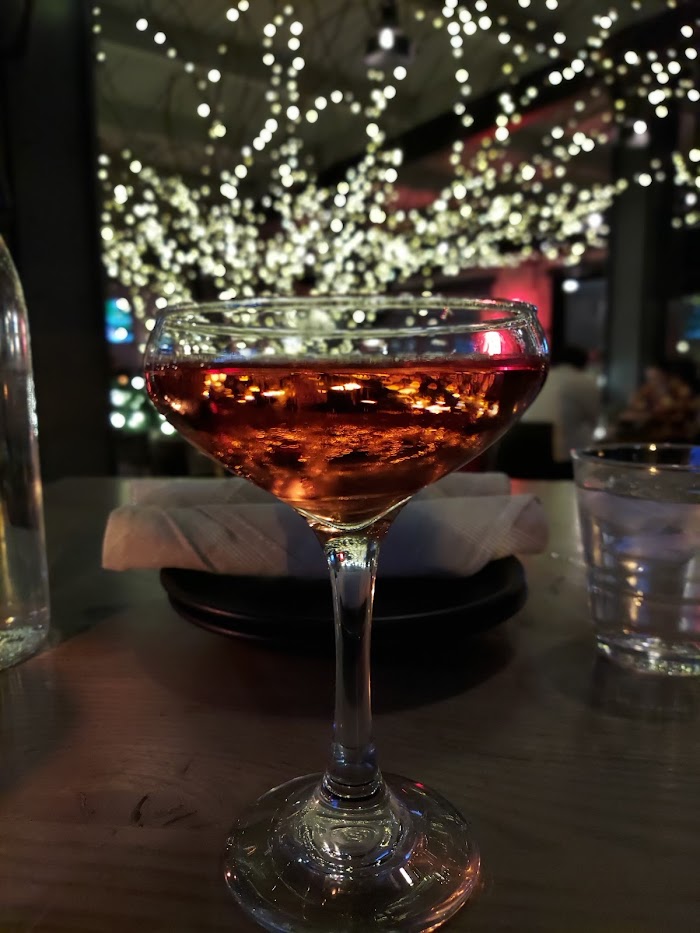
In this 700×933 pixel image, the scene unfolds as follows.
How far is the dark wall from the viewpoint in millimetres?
3082

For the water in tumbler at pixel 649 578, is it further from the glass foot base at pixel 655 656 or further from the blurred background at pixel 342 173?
the blurred background at pixel 342 173

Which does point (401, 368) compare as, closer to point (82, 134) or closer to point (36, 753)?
point (36, 753)

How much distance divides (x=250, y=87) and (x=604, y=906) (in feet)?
19.6

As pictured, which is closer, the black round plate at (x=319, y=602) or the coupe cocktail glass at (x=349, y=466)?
the coupe cocktail glass at (x=349, y=466)

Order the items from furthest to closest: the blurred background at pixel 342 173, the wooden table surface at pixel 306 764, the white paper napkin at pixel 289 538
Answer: the blurred background at pixel 342 173 → the white paper napkin at pixel 289 538 → the wooden table surface at pixel 306 764

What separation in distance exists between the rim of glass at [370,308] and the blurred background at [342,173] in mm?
2483

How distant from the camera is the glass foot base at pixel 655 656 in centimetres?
61

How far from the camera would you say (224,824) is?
41cm

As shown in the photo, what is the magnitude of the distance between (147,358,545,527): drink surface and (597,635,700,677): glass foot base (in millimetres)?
307

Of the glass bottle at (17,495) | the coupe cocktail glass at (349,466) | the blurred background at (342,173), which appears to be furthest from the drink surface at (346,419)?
the blurred background at (342,173)

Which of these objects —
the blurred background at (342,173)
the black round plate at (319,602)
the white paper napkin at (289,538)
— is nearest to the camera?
the black round plate at (319,602)

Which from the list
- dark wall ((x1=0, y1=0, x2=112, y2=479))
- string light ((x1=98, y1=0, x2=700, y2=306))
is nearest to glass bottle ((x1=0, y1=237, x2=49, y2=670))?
dark wall ((x1=0, y1=0, x2=112, y2=479))

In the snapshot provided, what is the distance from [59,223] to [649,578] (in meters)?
3.38

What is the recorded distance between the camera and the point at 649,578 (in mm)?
626
